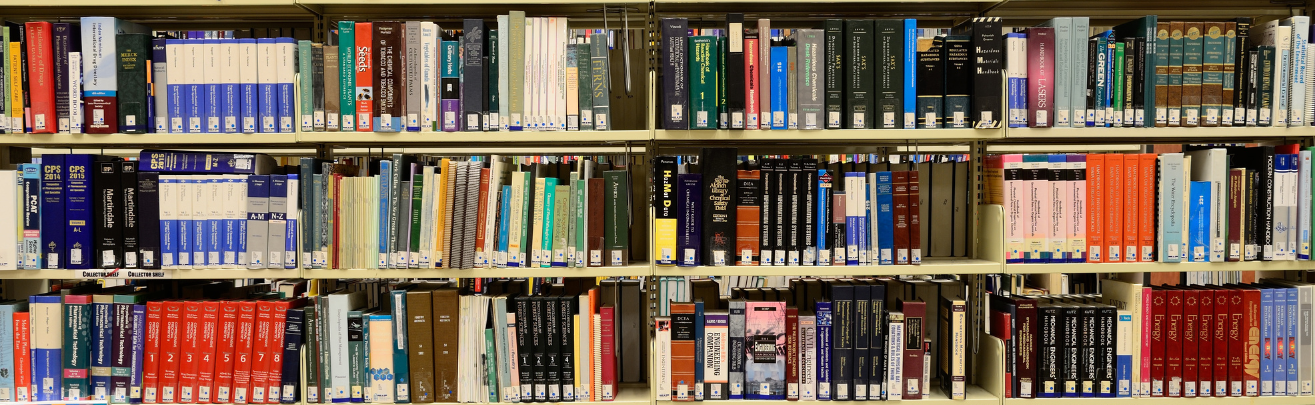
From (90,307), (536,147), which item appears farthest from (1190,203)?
(90,307)

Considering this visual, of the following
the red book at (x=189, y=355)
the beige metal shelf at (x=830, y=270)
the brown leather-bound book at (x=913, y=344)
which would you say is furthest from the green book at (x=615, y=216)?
the red book at (x=189, y=355)

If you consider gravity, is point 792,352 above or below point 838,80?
below

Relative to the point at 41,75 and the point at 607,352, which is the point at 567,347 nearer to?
the point at 607,352

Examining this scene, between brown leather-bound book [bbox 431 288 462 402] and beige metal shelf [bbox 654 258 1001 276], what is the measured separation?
0.56 metres

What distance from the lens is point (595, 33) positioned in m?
1.78

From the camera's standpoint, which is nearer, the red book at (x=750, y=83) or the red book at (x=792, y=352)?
the red book at (x=750, y=83)

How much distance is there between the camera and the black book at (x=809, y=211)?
70.7 inches

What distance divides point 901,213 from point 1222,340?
926 millimetres

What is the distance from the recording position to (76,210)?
178cm

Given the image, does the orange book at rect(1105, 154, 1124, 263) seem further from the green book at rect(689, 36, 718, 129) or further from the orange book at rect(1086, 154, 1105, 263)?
the green book at rect(689, 36, 718, 129)

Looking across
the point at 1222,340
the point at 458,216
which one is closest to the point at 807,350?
the point at 458,216

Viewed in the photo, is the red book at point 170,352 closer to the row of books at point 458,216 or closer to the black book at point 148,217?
the black book at point 148,217

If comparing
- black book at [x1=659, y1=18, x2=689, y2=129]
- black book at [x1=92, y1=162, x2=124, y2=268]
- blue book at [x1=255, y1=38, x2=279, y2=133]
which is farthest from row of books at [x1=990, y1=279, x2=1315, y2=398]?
black book at [x1=92, y1=162, x2=124, y2=268]

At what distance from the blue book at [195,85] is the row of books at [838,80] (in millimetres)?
1197
